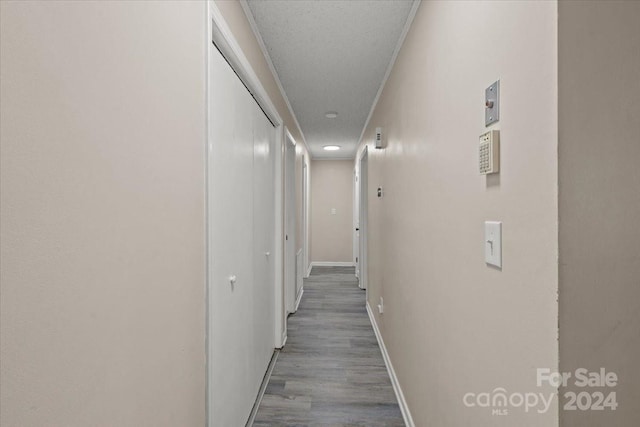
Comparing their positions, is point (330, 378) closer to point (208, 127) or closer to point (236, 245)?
point (236, 245)

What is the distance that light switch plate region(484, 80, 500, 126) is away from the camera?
91 cm

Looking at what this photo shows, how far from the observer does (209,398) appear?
1310 mm

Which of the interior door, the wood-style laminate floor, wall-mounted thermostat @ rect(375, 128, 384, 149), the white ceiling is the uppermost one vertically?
the white ceiling

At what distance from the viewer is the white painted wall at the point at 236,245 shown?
4.62ft

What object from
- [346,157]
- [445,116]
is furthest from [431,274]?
[346,157]

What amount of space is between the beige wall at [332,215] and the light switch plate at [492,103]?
6.53 metres

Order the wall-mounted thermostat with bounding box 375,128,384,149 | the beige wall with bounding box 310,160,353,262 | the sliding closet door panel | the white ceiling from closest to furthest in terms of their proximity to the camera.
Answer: the white ceiling < the sliding closet door panel < the wall-mounted thermostat with bounding box 375,128,384,149 < the beige wall with bounding box 310,160,353,262

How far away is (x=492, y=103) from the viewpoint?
3.05ft

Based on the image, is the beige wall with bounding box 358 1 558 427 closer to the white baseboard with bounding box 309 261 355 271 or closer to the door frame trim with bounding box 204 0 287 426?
the door frame trim with bounding box 204 0 287 426

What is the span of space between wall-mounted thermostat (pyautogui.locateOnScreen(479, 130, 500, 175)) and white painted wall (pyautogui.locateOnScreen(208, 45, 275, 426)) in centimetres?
100

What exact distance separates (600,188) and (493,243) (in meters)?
0.31

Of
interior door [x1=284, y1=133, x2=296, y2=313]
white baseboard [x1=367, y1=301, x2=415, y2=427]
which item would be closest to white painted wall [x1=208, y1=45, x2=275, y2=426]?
white baseboard [x1=367, y1=301, x2=415, y2=427]

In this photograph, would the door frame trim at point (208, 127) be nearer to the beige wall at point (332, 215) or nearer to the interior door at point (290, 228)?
the interior door at point (290, 228)

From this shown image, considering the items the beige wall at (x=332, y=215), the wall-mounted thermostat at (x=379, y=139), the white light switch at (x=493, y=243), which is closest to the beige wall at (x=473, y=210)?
the white light switch at (x=493, y=243)
